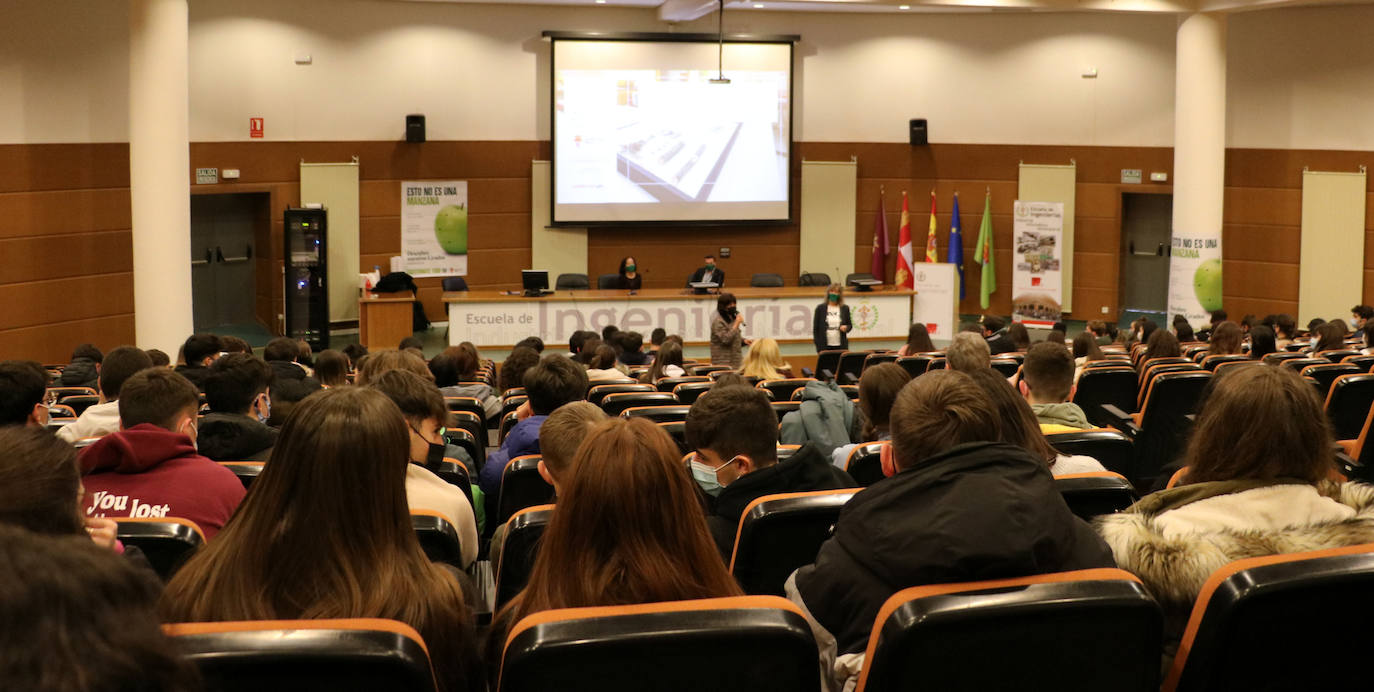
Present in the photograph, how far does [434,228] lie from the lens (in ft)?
53.2

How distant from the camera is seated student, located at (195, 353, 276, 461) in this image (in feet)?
13.1

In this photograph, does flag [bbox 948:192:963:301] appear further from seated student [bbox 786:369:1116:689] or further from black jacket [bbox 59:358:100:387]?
seated student [bbox 786:369:1116:689]

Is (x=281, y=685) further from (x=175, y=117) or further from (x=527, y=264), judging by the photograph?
(x=527, y=264)

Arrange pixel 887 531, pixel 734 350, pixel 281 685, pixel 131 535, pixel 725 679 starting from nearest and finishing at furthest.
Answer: pixel 281 685 → pixel 725 679 → pixel 887 531 → pixel 131 535 → pixel 734 350

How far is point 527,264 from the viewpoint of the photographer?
16.6 meters

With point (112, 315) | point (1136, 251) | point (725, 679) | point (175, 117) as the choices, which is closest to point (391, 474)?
point (725, 679)

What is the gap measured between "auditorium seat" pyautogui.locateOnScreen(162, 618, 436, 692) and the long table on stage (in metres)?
12.5

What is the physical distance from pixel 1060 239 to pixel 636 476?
15613 millimetres

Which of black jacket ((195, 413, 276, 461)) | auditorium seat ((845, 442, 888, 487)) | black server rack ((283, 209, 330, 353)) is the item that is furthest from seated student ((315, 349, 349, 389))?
black server rack ((283, 209, 330, 353))

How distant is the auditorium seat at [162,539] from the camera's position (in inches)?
92.3

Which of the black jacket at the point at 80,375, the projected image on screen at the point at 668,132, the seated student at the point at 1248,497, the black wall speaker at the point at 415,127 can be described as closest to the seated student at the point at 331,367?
the black jacket at the point at 80,375

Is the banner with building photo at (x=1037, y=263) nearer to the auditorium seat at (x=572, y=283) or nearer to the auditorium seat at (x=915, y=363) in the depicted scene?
the auditorium seat at (x=572, y=283)

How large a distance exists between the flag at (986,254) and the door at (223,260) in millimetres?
9798

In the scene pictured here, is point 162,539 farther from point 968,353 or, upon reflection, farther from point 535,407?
point 968,353
